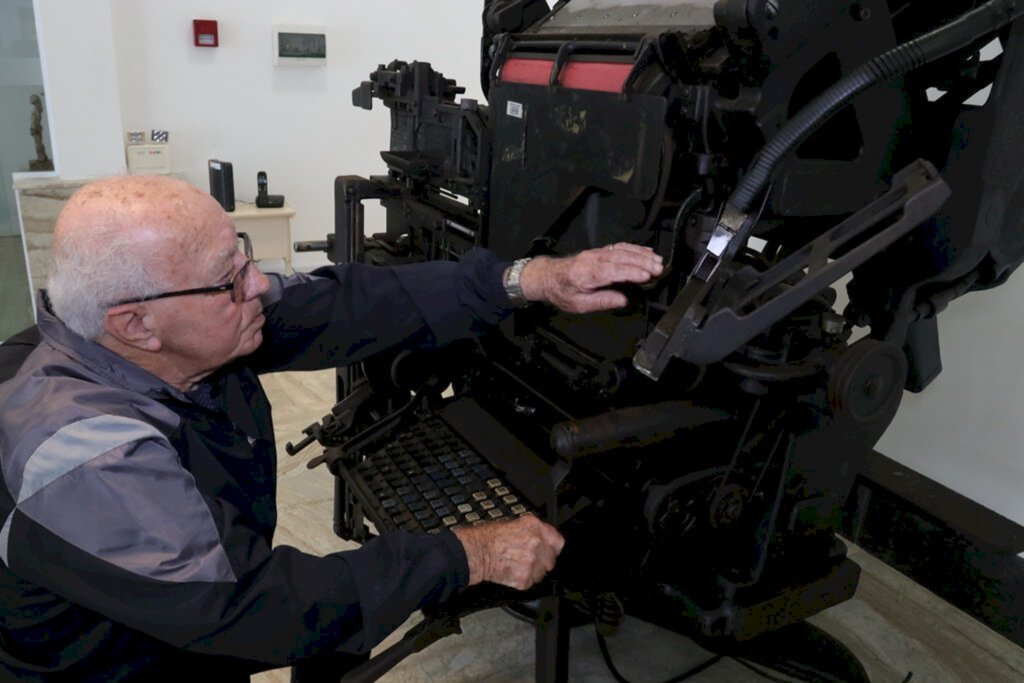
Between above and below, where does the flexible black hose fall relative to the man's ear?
above

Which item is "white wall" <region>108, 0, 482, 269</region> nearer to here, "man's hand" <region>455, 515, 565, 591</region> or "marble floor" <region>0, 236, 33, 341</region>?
"marble floor" <region>0, 236, 33, 341</region>

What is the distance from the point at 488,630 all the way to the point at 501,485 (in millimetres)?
871

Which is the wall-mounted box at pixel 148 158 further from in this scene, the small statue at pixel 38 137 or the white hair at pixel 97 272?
the white hair at pixel 97 272

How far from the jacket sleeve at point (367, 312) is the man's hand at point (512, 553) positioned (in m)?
0.50

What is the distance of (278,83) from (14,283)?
1773 mm

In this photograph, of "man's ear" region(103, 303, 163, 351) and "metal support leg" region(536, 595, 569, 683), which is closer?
"man's ear" region(103, 303, 163, 351)

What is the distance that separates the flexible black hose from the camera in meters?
1.06

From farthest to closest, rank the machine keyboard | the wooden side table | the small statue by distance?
1. the wooden side table
2. the small statue
3. the machine keyboard

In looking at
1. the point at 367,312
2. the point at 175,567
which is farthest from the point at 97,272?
the point at 367,312

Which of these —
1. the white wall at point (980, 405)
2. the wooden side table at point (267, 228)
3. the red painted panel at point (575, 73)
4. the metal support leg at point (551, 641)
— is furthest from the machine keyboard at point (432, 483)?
the wooden side table at point (267, 228)

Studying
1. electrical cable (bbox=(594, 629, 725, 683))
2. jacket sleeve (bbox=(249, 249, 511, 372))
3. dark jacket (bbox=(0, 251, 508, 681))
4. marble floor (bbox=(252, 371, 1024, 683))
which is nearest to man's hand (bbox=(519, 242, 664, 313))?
jacket sleeve (bbox=(249, 249, 511, 372))

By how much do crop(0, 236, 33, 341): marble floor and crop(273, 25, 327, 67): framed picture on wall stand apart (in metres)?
1.71

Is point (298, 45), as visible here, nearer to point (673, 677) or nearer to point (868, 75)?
point (673, 677)

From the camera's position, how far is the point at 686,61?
3.86ft
